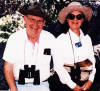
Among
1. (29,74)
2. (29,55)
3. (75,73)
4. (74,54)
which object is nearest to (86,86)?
(75,73)

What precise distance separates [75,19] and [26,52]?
2.94 ft

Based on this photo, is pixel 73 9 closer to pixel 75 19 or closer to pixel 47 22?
pixel 75 19

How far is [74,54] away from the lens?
4.01 m

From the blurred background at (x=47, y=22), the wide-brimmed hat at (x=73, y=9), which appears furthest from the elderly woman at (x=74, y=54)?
the blurred background at (x=47, y=22)

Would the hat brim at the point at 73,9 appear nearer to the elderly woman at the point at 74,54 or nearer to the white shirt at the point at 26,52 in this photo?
the elderly woman at the point at 74,54

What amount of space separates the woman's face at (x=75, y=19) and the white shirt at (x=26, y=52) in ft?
1.26

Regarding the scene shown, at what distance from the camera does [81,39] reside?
162 inches

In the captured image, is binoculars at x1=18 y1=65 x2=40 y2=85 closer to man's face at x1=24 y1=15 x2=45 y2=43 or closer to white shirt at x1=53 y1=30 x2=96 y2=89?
white shirt at x1=53 y1=30 x2=96 y2=89

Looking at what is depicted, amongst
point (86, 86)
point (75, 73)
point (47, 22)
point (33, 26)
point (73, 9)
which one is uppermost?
point (73, 9)

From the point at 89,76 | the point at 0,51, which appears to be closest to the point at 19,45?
the point at 89,76

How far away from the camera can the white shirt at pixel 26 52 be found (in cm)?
383

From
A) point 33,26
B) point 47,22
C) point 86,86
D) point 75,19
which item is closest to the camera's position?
point 33,26

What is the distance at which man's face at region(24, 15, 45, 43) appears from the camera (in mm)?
3812

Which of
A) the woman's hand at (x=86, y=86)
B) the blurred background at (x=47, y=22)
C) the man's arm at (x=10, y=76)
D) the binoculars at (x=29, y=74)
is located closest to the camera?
the man's arm at (x=10, y=76)
